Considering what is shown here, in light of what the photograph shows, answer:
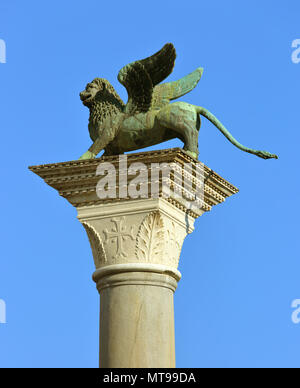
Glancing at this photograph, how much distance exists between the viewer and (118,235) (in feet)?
36.2

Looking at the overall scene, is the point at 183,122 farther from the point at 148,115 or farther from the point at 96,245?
the point at 96,245

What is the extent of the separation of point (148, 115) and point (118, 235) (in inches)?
61.5

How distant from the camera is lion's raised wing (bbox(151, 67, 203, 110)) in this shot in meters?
12.0

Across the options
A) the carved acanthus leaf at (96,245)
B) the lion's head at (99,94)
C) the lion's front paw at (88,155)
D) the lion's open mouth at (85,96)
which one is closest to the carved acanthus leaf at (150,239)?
the carved acanthus leaf at (96,245)

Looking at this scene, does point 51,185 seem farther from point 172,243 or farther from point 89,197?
point 172,243

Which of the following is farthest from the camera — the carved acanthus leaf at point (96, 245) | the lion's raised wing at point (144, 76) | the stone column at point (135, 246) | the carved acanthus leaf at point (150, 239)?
the lion's raised wing at point (144, 76)

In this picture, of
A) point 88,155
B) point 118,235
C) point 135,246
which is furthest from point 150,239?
point 88,155

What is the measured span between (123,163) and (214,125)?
1.49 meters

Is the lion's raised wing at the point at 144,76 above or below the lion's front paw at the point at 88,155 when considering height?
above

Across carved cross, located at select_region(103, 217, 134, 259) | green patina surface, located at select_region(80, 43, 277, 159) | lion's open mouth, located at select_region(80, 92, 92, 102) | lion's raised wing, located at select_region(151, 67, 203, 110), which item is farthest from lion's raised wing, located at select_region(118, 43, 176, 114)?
carved cross, located at select_region(103, 217, 134, 259)

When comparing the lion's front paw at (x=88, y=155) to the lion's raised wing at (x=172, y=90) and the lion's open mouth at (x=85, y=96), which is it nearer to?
the lion's open mouth at (x=85, y=96)

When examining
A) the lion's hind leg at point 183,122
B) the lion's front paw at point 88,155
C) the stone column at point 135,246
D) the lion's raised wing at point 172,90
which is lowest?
the stone column at point 135,246

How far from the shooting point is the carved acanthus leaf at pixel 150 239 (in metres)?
10.9
